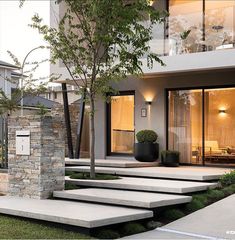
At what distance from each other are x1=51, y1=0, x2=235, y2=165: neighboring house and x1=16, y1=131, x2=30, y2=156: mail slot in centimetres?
531

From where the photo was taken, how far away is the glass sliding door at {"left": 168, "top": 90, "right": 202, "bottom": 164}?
14016mm

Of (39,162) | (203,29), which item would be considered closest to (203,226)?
(39,162)

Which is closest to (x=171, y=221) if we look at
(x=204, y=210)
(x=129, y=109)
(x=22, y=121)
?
(x=204, y=210)

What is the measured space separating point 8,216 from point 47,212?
3.58ft

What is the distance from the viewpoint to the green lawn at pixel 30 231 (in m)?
6.62

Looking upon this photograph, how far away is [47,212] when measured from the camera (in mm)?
7340

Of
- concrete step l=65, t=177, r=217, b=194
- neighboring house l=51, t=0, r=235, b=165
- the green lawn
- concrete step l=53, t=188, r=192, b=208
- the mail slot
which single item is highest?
neighboring house l=51, t=0, r=235, b=165

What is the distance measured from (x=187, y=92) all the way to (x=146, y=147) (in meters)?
2.25

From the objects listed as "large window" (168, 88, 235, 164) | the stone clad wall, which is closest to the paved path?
the stone clad wall

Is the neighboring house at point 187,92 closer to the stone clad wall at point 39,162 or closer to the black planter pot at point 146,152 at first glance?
the black planter pot at point 146,152

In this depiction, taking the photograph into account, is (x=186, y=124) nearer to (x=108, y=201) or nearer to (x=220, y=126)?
(x=220, y=126)

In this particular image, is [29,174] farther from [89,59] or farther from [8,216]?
[89,59]

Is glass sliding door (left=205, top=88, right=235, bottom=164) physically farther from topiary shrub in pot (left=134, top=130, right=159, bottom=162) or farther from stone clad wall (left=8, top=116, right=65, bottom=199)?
stone clad wall (left=8, top=116, right=65, bottom=199)

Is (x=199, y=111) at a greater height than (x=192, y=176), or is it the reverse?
(x=199, y=111)
